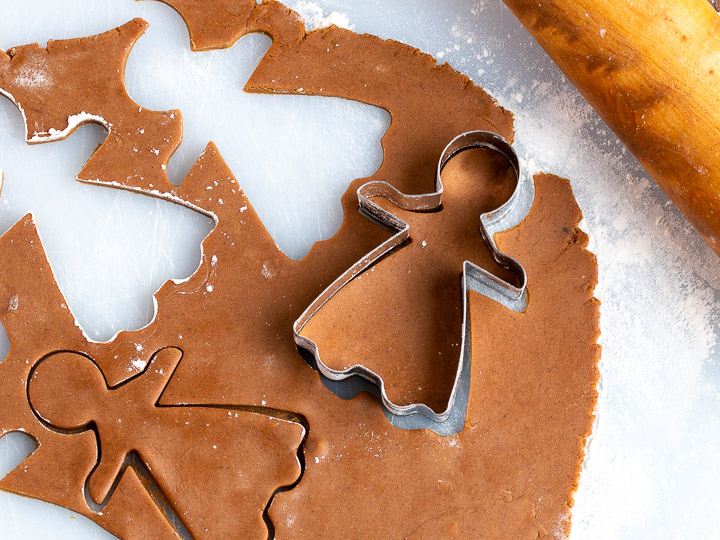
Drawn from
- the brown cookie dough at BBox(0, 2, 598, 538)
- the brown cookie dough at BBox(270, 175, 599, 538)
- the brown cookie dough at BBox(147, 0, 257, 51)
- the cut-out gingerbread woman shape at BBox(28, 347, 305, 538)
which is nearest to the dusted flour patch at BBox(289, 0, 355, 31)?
the brown cookie dough at BBox(147, 0, 257, 51)

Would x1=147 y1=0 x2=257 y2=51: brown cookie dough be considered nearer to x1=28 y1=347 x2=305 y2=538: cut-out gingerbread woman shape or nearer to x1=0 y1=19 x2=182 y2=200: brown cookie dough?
x1=0 y1=19 x2=182 y2=200: brown cookie dough

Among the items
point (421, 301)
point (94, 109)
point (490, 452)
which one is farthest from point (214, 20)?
point (490, 452)

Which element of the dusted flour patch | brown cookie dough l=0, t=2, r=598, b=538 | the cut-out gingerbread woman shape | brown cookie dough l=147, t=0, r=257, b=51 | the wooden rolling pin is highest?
the wooden rolling pin

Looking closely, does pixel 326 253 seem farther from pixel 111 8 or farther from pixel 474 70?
pixel 111 8

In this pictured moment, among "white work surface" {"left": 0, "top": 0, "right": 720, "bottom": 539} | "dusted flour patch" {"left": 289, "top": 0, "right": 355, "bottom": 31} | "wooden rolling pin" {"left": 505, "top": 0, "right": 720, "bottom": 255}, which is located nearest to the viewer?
"wooden rolling pin" {"left": 505, "top": 0, "right": 720, "bottom": 255}

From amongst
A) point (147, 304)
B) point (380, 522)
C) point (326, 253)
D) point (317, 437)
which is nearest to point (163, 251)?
point (147, 304)

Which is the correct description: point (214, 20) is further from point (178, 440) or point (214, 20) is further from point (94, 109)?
point (178, 440)

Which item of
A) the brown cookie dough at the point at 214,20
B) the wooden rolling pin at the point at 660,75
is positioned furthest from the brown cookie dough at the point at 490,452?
the brown cookie dough at the point at 214,20
